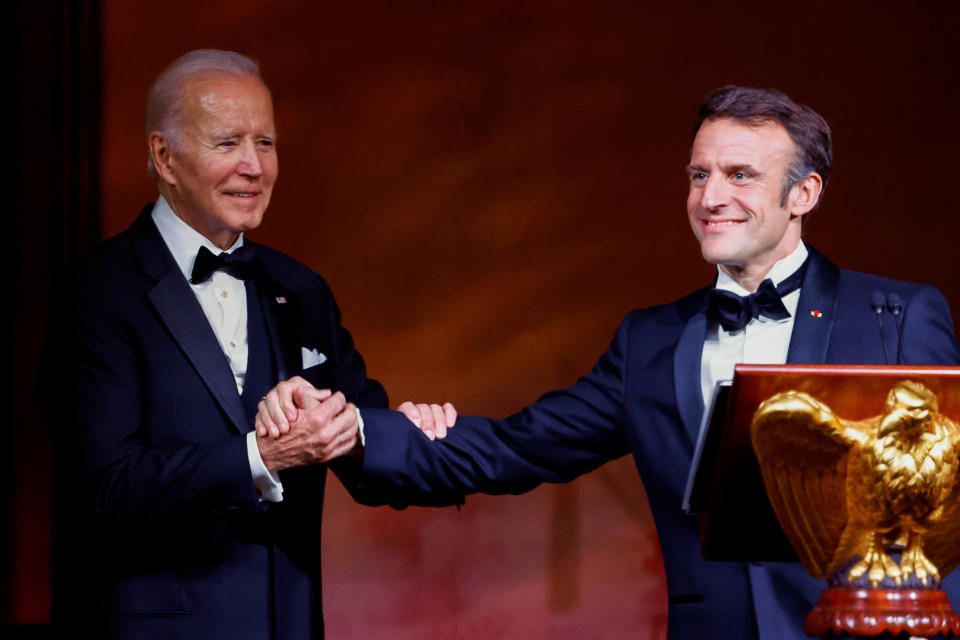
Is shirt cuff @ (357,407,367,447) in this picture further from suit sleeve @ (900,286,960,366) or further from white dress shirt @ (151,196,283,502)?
suit sleeve @ (900,286,960,366)

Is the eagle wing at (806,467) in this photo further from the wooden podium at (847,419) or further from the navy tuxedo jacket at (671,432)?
the navy tuxedo jacket at (671,432)

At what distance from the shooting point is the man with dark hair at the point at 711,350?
8.07 ft

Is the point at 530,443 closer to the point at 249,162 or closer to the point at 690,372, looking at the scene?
the point at 690,372

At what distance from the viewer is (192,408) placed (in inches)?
97.8

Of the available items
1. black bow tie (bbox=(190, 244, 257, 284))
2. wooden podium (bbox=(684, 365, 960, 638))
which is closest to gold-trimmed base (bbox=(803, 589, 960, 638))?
wooden podium (bbox=(684, 365, 960, 638))

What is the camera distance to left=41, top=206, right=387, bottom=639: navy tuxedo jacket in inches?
94.2

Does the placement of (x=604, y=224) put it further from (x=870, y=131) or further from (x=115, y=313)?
(x=115, y=313)

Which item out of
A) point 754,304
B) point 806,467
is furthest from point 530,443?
point 806,467

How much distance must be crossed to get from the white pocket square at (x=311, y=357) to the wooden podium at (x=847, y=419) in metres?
1.06

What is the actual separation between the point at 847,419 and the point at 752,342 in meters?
0.79

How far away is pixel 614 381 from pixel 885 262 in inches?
92.8

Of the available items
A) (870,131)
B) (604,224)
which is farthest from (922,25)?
(604,224)

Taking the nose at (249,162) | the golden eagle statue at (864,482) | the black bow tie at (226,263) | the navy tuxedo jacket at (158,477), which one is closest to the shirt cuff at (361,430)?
the navy tuxedo jacket at (158,477)

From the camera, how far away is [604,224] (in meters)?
4.79
